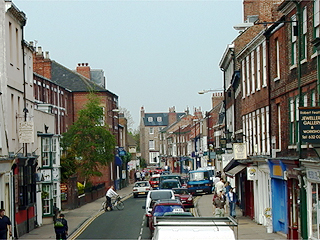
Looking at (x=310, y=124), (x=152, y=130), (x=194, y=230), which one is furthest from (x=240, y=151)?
(x=152, y=130)

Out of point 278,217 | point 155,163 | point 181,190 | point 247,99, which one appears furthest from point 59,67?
point 155,163

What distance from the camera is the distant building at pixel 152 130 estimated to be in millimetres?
164500

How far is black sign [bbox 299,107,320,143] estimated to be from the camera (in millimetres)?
18750

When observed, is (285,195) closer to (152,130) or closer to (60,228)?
(60,228)

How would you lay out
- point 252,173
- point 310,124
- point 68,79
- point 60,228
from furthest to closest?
point 68,79 < point 252,173 < point 60,228 < point 310,124

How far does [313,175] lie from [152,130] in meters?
150

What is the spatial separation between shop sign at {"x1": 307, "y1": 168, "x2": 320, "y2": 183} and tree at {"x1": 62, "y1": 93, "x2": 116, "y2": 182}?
1468 inches

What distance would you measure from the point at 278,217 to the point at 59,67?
47.8 m

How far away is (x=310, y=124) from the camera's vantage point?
61.6ft

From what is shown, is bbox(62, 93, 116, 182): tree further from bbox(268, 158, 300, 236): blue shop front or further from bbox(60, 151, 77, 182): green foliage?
bbox(268, 158, 300, 236): blue shop front

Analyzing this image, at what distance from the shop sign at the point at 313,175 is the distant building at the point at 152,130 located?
134 meters

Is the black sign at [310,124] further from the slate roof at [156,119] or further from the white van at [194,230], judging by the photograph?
the slate roof at [156,119]

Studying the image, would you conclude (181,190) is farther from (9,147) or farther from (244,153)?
(9,147)

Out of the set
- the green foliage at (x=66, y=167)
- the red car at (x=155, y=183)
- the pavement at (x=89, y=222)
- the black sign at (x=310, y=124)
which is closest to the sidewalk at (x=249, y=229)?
the pavement at (x=89, y=222)
